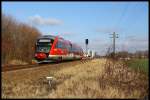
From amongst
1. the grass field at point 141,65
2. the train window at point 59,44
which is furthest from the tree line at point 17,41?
the grass field at point 141,65

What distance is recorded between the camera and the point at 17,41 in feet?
210

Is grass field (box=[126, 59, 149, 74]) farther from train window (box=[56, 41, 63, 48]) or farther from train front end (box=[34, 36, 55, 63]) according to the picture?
train window (box=[56, 41, 63, 48])

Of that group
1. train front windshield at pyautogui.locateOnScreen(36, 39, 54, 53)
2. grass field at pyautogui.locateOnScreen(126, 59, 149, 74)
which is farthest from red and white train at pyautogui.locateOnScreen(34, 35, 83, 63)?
grass field at pyautogui.locateOnScreen(126, 59, 149, 74)

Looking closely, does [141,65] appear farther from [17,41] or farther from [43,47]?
[17,41]

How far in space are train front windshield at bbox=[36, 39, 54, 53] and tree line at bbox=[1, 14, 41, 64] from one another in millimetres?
8049

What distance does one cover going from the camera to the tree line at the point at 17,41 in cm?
5500

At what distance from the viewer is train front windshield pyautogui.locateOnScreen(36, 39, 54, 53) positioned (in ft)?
141

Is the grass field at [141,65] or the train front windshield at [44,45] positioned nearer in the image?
the grass field at [141,65]

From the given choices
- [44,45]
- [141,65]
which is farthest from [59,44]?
[141,65]

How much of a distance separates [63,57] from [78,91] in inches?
1297

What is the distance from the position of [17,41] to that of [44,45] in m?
21.6

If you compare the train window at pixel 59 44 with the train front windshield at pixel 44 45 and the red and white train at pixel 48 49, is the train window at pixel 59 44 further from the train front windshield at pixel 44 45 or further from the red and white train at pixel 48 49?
the train front windshield at pixel 44 45

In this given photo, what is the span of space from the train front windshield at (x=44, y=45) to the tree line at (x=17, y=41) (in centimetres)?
805

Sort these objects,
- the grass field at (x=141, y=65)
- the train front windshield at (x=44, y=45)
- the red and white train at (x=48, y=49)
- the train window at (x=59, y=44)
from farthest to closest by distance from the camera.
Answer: the train window at (x=59, y=44), the train front windshield at (x=44, y=45), the red and white train at (x=48, y=49), the grass field at (x=141, y=65)
